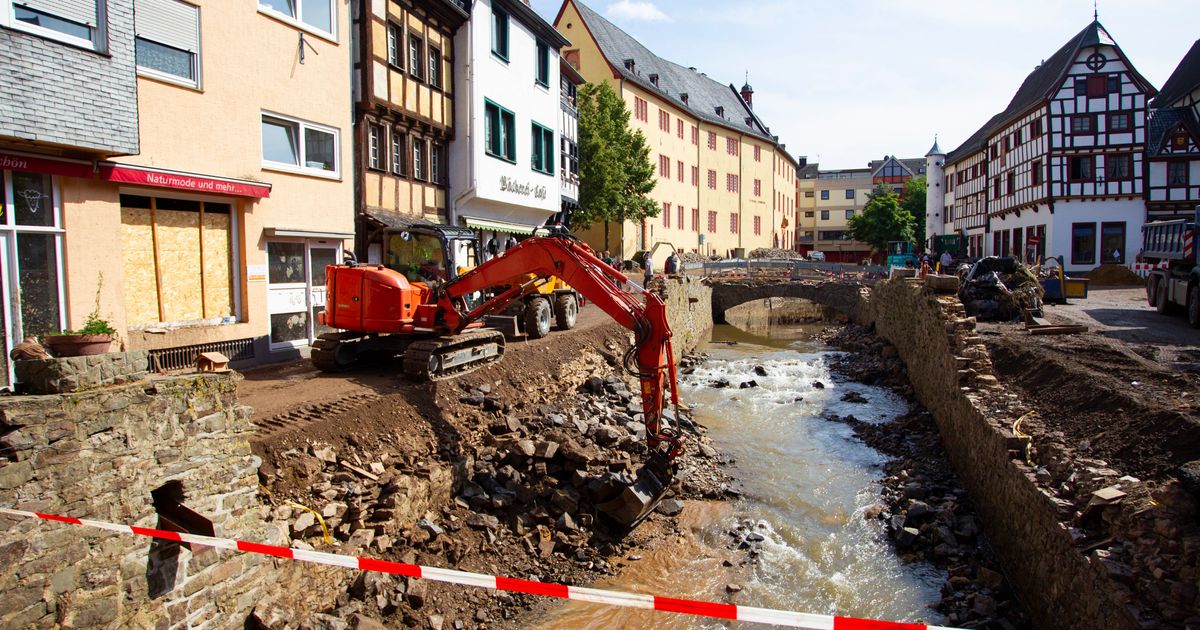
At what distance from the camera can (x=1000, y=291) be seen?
64.3 ft

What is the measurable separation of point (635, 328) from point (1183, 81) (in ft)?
149

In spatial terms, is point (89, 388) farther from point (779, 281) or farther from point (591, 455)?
point (779, 281)

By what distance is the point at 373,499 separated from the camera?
8438 millimetres

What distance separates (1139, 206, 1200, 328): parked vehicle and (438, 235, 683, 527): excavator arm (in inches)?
572

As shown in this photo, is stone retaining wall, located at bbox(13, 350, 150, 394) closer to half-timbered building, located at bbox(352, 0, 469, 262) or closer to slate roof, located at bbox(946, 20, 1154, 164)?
half-timbered building, located at bbox(352, 0, 469, 262)

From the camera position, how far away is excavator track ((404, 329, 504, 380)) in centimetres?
1131

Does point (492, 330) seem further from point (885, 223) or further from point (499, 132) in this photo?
point (885, 223)

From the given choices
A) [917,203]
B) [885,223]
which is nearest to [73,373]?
[885,223]

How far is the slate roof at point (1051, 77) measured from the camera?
36.1 m

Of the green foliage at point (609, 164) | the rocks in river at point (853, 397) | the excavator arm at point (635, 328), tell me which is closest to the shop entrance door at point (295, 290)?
the excavator arm at point (635, 328)

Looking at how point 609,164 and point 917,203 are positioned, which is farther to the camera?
point 917,203

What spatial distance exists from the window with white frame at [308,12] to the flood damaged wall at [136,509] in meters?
9.56

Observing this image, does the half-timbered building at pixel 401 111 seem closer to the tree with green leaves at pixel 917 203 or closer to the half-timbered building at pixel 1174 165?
the half-timbered building at pixel 1174 165

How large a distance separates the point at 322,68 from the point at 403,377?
706 centimetres
